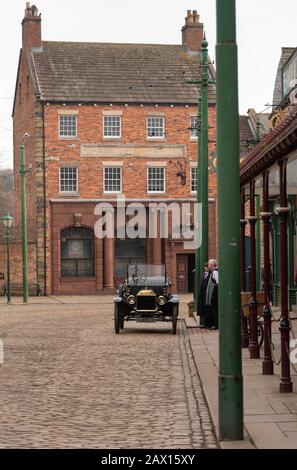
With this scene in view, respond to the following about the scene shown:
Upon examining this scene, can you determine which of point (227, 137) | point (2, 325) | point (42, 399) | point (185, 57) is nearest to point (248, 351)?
point (42, 399)

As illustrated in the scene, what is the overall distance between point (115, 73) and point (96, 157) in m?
5.16

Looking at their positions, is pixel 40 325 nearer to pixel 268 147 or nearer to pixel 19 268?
pixel 268 147

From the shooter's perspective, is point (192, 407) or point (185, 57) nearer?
point (192, 407)

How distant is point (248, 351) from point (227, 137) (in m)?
9.11

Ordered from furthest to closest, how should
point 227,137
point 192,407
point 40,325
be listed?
point 40,325
point 192,407
point 227,137

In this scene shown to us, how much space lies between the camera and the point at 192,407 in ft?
37.6

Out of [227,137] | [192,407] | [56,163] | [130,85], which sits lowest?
[192,407]

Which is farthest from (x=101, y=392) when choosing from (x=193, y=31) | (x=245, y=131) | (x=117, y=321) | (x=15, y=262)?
(x=193, y=31)

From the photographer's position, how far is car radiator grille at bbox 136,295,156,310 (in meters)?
23.0

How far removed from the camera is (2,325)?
89.9ft

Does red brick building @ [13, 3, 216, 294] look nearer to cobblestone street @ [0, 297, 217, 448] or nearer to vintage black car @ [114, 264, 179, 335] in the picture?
cobblestone street @ [0, 297, 217, 448]

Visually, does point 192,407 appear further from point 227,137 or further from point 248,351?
point 248,351

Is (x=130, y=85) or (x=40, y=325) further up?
(x=130, y=85)

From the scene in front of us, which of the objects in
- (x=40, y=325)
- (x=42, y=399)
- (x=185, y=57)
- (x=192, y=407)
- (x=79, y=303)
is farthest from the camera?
(x=185, y=57)
